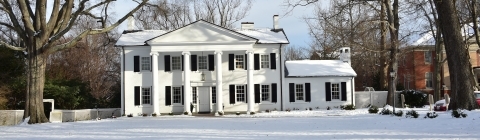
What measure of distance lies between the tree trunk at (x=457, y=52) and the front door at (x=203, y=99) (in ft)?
56.7

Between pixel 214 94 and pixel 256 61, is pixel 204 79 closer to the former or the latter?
pixel 214 94

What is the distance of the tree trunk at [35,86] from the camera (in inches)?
909

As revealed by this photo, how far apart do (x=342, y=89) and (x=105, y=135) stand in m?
21.7

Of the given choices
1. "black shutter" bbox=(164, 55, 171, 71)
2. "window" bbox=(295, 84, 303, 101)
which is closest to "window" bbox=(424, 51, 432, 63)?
"window" bbox=(295, 84, 303, 101)

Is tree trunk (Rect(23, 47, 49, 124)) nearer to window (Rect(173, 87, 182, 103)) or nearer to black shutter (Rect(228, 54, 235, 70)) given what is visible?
window (Rect(173, 87, 182, 103))

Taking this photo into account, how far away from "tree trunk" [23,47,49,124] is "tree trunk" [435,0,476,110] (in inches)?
679

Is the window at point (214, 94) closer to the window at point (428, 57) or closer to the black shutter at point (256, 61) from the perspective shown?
the black shutter at point (256, 61)

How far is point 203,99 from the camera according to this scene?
1325 inches

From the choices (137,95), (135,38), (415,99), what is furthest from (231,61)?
(415,99)

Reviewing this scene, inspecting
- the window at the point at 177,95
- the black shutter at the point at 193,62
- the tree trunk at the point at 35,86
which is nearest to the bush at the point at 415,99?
the black shutter at the point at 193,62

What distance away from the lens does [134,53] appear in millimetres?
33250

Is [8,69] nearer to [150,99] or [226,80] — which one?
[150,99]

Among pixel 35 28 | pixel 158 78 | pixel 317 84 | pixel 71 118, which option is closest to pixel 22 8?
pixel 35 28

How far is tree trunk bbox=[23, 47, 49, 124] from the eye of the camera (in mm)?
23078
